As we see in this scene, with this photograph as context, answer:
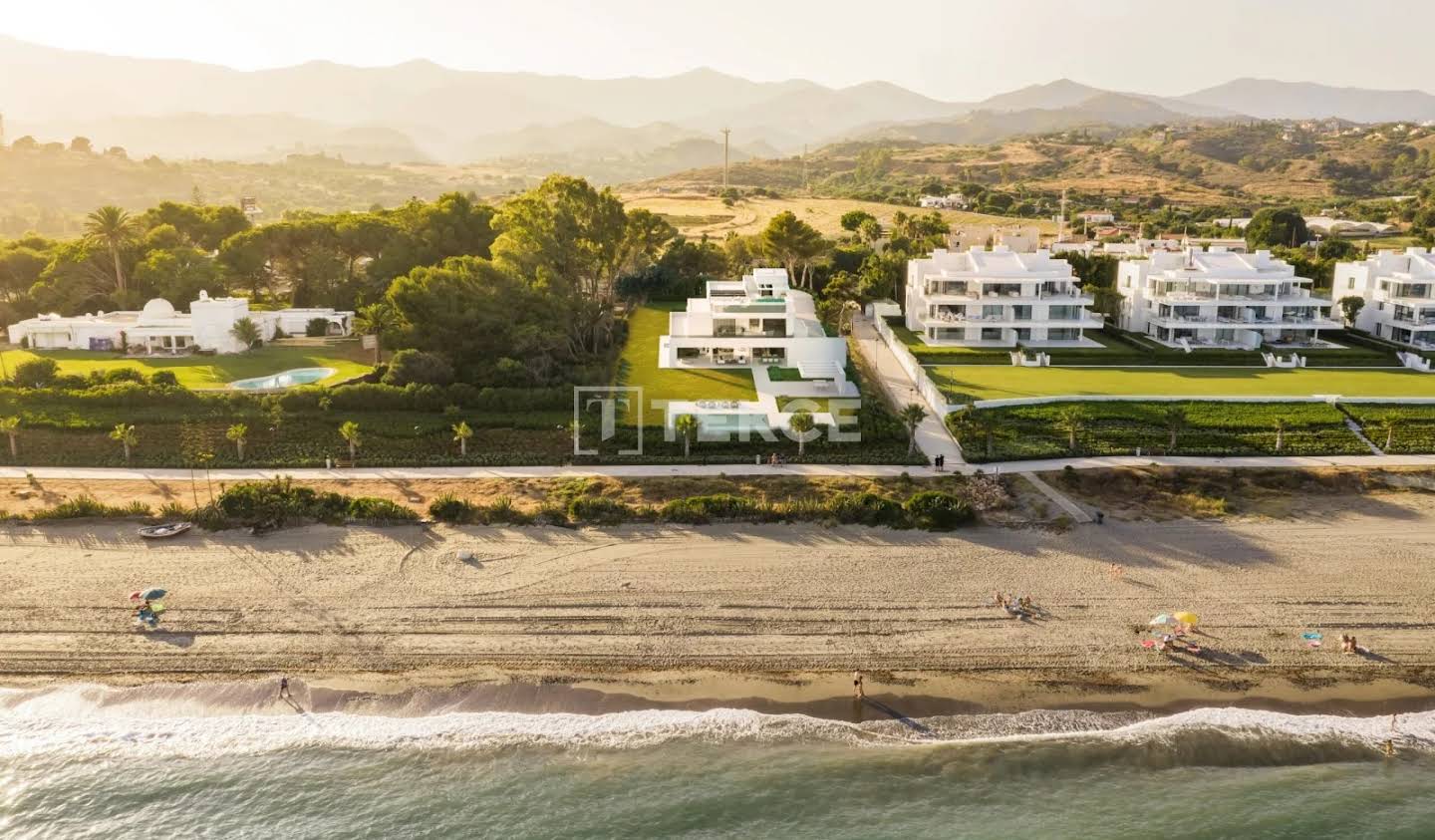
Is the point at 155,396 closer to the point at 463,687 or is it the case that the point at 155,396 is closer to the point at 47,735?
the point at 47,735

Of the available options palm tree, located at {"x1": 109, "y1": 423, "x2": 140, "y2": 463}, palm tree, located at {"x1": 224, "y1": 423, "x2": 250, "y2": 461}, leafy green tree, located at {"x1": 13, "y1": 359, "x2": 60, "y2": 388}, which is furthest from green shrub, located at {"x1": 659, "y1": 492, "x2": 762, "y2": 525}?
leafy green tree, located at {"x1": 13, "y1": 359, "x2": 60, "y2": 388}

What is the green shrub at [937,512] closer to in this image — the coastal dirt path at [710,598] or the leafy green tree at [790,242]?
the coastal dirt path at [710,598]

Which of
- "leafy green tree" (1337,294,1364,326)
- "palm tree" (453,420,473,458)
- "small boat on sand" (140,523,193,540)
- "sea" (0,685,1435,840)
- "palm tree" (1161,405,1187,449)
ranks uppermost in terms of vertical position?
"leafy green tree" (1337,294,1364,326)

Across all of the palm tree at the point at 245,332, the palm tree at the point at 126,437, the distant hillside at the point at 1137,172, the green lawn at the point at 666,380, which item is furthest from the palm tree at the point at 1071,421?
the distant hillside at the point at 1137,172

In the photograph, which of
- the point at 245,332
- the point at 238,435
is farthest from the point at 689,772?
the point at 245,332

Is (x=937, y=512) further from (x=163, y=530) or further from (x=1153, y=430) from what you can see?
(x=163, y=530)

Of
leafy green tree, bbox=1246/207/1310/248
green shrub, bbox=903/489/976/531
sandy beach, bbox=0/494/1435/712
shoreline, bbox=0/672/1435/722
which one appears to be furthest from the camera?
leafy green tree, bbox=1246/207/1310/248

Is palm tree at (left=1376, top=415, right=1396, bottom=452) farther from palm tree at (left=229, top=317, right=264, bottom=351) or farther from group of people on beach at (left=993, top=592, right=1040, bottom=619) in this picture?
palm tree at (left=229, top=317, right=264, bottom=351)
